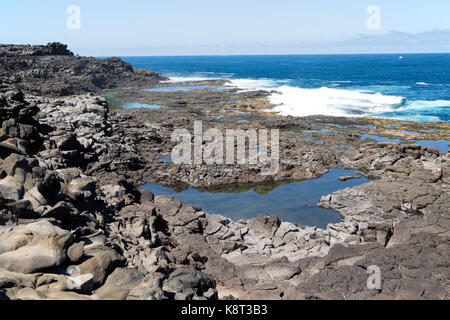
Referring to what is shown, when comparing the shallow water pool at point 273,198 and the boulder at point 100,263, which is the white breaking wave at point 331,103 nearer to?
the shallow water pool at point 273,198

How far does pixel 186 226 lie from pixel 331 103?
151 ft

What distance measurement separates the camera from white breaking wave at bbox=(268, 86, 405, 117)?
50812mm

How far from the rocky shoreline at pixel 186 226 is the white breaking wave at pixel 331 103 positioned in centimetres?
1710

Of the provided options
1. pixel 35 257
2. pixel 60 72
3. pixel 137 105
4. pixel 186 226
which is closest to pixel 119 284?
pixel 35 257

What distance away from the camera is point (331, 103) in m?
57.2

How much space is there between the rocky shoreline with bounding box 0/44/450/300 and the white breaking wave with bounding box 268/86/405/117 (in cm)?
1710

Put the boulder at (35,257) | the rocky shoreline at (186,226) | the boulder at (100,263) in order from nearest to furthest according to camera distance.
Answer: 1. the boulder at (35,257)
2. the boulder at (100,263)
3. the rocky shoreline at (186,226)

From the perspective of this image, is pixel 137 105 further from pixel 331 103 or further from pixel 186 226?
pixel 186 226

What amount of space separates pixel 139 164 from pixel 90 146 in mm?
3918

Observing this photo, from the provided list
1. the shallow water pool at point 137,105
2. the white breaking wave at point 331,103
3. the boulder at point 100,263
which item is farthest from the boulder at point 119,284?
the shallow water pool at point 137,105

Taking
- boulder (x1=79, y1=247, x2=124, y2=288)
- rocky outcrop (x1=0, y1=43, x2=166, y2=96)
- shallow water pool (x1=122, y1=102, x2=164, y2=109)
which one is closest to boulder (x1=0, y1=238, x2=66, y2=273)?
boulder (x1=79, y1=247, x2=124, y2=288)

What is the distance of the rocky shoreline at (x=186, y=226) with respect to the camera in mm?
9938
